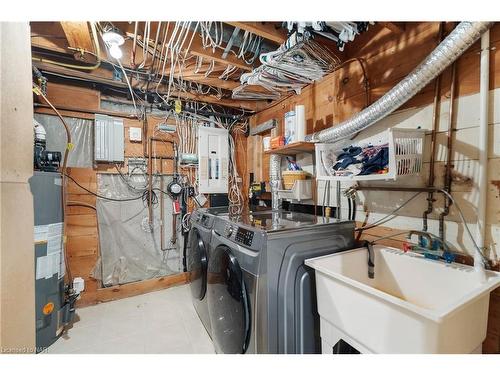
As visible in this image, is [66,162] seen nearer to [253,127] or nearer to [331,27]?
[253,127]

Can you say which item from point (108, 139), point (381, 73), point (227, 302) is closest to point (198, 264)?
point (227, 302)

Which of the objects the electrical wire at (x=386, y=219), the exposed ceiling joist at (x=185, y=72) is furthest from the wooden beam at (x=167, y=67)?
the electrical wire at (x=386, y=219)

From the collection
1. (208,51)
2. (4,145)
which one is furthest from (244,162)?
(4,145)

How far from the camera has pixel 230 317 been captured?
1.23 m

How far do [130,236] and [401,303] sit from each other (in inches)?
99.3

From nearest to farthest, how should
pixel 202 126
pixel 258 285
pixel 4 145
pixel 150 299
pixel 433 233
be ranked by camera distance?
1. pixel 4 145
2. pixel 258 285
3. pixel 433 233
4. pixel 150 299
5. pixel 202 126

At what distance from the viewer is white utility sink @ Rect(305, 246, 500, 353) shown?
672 millimetres

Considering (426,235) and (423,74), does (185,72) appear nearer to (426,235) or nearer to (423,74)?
(423,74)

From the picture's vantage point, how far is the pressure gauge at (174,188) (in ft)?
8.50

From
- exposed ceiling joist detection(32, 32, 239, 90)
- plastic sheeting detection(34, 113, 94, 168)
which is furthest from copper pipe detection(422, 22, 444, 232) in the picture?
plastic sheeting detection(34, 113, 94, 168)

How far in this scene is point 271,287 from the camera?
101 cm

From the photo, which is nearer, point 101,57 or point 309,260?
point 309,260

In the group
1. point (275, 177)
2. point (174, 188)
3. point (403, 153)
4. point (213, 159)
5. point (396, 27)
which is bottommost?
point (174, 188)

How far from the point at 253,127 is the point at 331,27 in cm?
177
